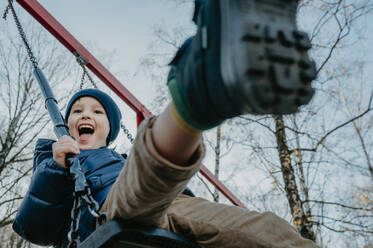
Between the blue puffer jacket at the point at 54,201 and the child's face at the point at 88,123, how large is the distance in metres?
0.50

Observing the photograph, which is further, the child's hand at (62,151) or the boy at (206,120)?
the child's hand at (62,151)

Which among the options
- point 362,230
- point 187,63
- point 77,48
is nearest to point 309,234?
point 362,230

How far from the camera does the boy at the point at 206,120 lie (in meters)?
0.69

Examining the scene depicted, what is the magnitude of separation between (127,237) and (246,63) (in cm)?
81

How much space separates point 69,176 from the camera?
5.68 ft

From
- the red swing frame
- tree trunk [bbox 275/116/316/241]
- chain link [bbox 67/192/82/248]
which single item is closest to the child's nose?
the red swing frame

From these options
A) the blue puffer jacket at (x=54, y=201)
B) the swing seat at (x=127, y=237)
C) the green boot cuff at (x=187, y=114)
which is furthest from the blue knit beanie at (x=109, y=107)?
the green boot cuff at (x=187, y=114)

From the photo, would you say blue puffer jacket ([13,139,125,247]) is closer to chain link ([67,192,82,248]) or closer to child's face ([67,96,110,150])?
chain link ([67,192,82,248])

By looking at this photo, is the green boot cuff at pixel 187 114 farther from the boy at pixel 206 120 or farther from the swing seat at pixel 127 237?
the swing seat at pixel 127 237

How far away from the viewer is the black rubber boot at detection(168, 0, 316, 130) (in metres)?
0.67

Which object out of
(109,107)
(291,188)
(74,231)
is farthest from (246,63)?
(291,188)

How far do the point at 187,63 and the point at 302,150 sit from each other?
5.46 metres

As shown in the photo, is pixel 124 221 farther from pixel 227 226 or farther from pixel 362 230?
pixel 362 230

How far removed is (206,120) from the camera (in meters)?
0.88
